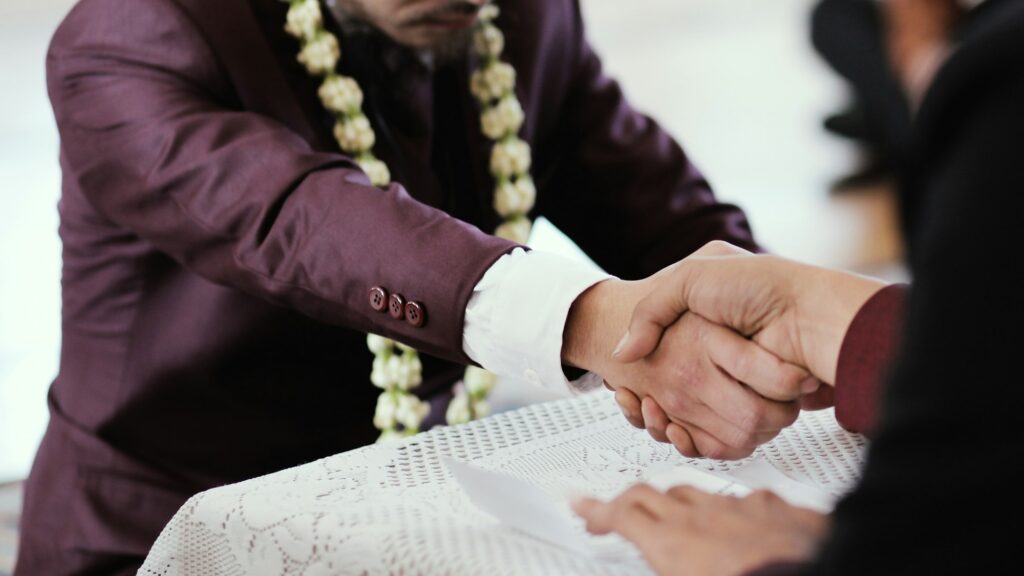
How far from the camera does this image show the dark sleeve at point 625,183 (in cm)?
172

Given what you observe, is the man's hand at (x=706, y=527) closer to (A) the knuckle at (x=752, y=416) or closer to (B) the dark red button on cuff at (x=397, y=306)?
(A) the knuckle at (x=752, y=416)

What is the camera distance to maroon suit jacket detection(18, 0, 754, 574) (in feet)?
4.08

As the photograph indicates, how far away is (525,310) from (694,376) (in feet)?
0.56

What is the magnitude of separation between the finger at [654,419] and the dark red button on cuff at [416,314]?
0.22 metres

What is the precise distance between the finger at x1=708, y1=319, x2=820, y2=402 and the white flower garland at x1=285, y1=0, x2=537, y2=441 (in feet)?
→ 1.30

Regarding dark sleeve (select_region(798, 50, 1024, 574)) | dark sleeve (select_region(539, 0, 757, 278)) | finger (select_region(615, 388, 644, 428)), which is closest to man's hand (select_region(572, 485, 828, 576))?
dark sleeve (select_region(798, 50, 1024, 574))

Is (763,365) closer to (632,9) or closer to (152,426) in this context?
(152,426)

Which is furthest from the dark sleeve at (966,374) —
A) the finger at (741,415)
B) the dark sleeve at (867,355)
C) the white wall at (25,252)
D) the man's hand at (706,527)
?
the white wall at (25,252)

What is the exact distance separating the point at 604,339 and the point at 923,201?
2.14ft

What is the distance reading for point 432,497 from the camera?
3.13 ft

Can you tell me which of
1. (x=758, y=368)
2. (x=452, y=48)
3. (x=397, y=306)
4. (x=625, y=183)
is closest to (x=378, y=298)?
(x=397, y=306)

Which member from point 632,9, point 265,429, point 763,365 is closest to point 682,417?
point 763,365

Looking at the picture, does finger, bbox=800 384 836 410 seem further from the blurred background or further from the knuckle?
the blurred background

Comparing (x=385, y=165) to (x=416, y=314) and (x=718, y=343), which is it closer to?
(x=416, y=314)
